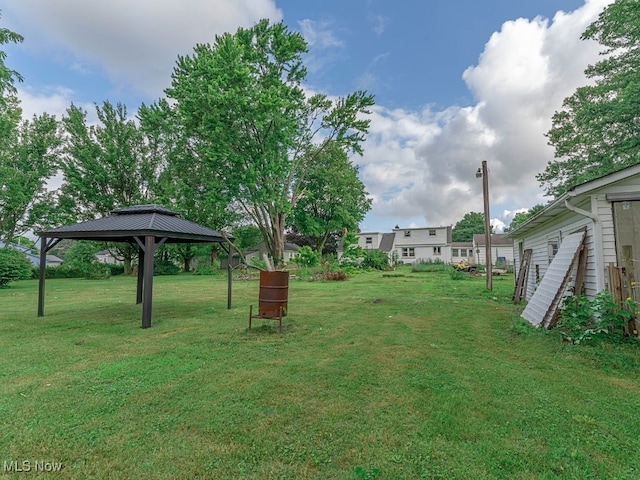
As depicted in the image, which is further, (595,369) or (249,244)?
(249,244)

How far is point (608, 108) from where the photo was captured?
12.8 meters

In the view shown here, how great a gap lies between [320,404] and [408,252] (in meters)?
35.4

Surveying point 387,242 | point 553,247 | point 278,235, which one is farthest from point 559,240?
point 387,242

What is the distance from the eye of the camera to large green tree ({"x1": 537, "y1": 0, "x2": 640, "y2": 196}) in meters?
11.7

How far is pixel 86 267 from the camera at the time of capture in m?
22.4

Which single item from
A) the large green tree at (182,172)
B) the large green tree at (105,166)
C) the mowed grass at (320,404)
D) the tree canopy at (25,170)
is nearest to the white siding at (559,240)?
the mowed grass at (320,404)

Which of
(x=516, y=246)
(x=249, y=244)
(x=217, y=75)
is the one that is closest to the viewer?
(x=516, y=246)

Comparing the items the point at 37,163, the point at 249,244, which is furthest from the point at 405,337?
the point at 249,244

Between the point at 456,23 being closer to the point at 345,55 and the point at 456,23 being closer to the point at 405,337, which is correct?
the point at 345,55

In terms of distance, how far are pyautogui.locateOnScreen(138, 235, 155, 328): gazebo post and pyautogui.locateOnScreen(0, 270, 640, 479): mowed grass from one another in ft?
2.02

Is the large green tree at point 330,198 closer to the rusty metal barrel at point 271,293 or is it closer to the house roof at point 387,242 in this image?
the house roof at point 387,242

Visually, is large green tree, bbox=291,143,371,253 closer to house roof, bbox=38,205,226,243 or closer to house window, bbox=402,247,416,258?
house window, bbox=402,247,416,258

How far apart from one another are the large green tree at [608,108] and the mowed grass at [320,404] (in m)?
9.77

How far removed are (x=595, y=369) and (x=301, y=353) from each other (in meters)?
3.76
